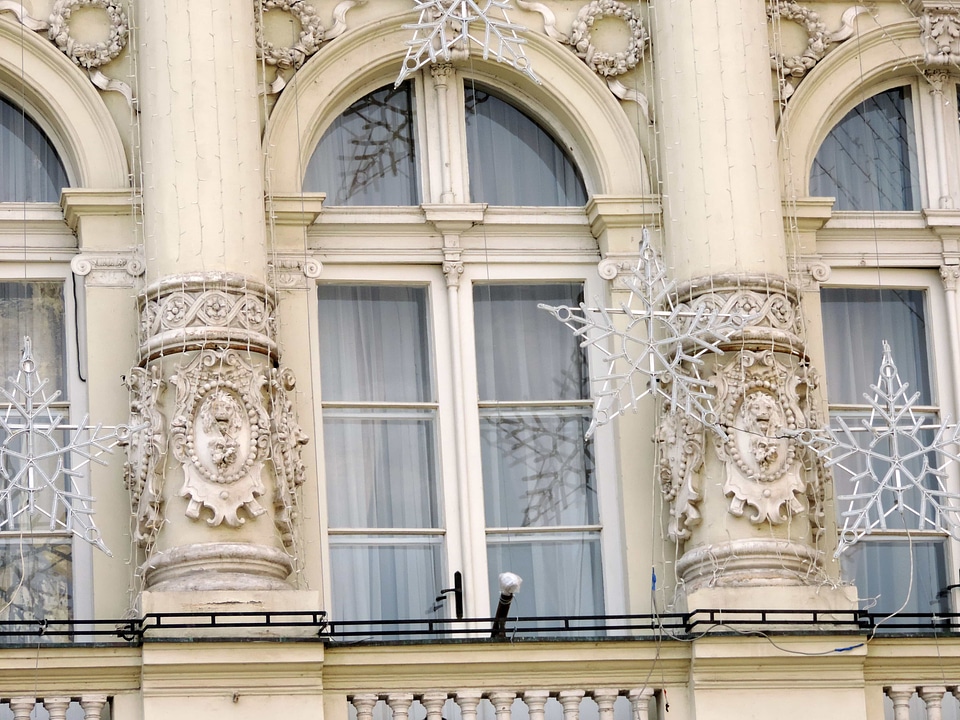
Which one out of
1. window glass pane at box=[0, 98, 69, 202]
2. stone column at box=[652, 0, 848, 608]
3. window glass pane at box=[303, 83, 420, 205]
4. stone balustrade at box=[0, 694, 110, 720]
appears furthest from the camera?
window glass pane at box=[303, 83, 420, 205]

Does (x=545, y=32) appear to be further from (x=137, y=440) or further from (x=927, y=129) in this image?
(x=137, y=440)

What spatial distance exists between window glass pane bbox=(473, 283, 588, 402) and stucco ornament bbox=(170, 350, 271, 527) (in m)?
1.83

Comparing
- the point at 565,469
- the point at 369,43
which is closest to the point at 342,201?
the point at 369,43

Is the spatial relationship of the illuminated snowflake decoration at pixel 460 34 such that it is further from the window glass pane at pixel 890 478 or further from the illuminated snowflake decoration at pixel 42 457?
the window glass pane at pixel 890 478

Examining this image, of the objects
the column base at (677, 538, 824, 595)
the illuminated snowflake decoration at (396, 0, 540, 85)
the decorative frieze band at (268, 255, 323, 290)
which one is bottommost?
the column base at (677, 538, 824, 595)

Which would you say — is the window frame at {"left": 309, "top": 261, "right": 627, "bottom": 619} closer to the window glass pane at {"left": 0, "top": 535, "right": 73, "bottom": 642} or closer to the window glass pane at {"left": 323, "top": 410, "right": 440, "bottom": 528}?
the window glass pane at {"left": 323, "top": 410, "right": 440, "bottom": 528}

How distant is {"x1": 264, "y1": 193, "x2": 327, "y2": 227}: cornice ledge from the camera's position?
1673 cm

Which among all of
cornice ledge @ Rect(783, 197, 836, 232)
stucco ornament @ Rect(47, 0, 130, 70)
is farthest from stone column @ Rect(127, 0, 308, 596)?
cornice ledge @ Rect(783, 197, 836, 232)

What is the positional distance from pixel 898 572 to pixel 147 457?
15.9 ft

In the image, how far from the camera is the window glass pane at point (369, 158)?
17.2 meters

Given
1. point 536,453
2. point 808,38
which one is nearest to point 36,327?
point 536,453

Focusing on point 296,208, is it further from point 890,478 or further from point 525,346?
point 890,478

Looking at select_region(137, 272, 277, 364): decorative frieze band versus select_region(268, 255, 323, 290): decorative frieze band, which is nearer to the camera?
select_region(137, 272, 277, 364): decorative frieze band

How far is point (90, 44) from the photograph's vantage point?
16.8 meters
